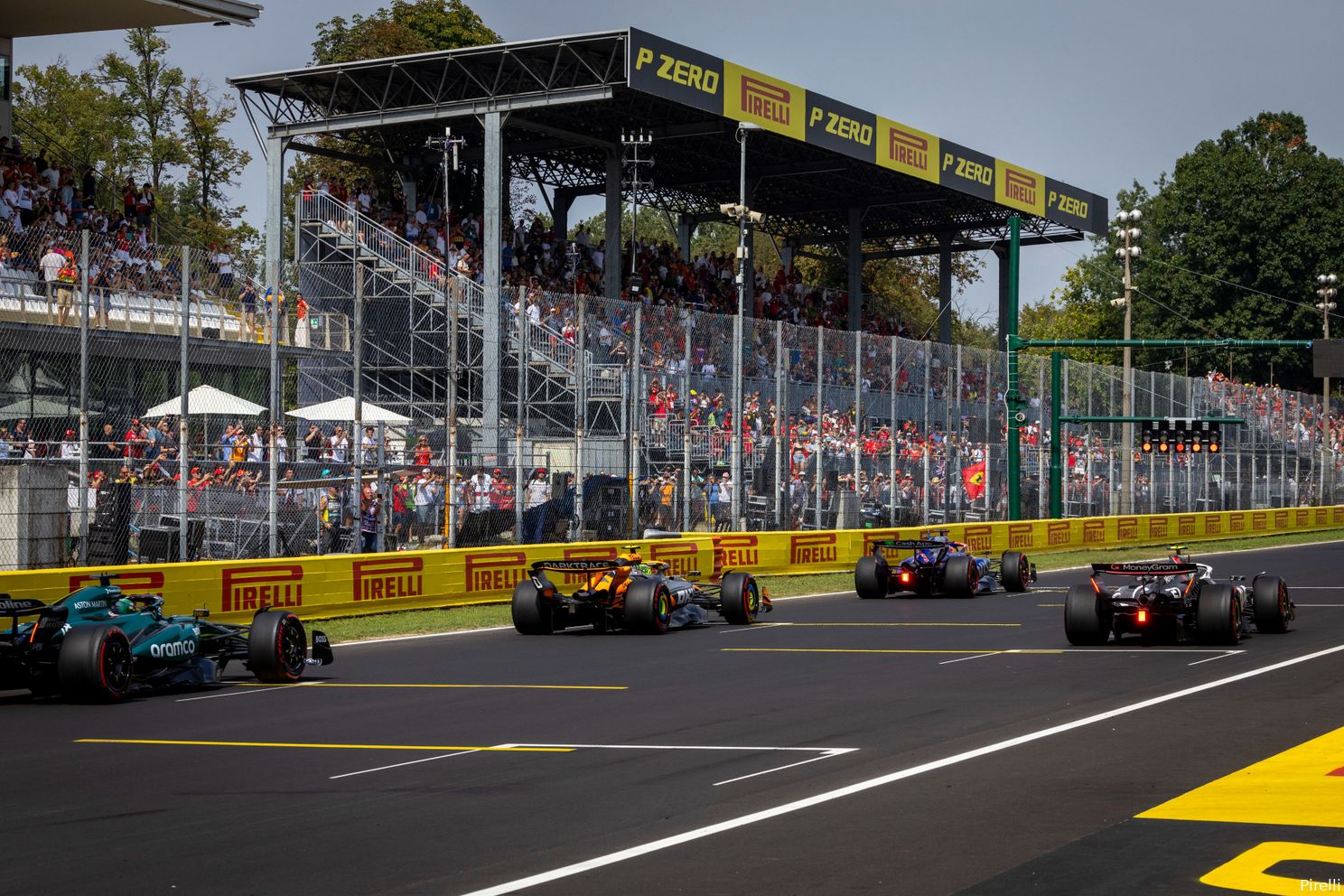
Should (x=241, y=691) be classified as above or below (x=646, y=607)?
below

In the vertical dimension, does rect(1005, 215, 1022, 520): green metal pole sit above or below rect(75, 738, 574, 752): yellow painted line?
above

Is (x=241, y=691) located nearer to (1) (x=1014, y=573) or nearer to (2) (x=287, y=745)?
(2) (x=287, y=745)

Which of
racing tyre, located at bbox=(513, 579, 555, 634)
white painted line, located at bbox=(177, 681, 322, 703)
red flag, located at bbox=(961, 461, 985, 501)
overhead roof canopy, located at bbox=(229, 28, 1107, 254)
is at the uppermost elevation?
overhead roof canopy, located at bbox=(229, 28, 1107, 254)

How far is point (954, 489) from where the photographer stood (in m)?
37.5

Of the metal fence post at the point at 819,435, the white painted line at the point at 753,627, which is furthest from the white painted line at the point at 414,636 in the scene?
the metal fence post at the point at 819,435

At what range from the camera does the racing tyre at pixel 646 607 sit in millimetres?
19484

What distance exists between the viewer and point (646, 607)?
1947 centimetres

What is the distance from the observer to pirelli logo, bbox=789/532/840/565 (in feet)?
99.2

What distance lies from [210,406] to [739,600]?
380 inches

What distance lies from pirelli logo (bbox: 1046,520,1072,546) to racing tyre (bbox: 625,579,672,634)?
2064 centimetres

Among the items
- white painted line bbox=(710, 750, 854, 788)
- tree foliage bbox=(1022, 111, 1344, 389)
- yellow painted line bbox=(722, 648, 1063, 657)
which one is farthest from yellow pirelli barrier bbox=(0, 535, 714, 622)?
tree foliage bbox=(1022, 111, 1344, 389)

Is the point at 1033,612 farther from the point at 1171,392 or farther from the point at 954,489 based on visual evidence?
the point at 1171,392

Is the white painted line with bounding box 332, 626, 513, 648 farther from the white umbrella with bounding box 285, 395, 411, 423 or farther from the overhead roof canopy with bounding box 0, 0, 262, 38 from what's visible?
the overhead roof canopy with bounding box 0, 0, 262, 38

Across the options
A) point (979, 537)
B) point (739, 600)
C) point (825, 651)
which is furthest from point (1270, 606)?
point (979, 537)
